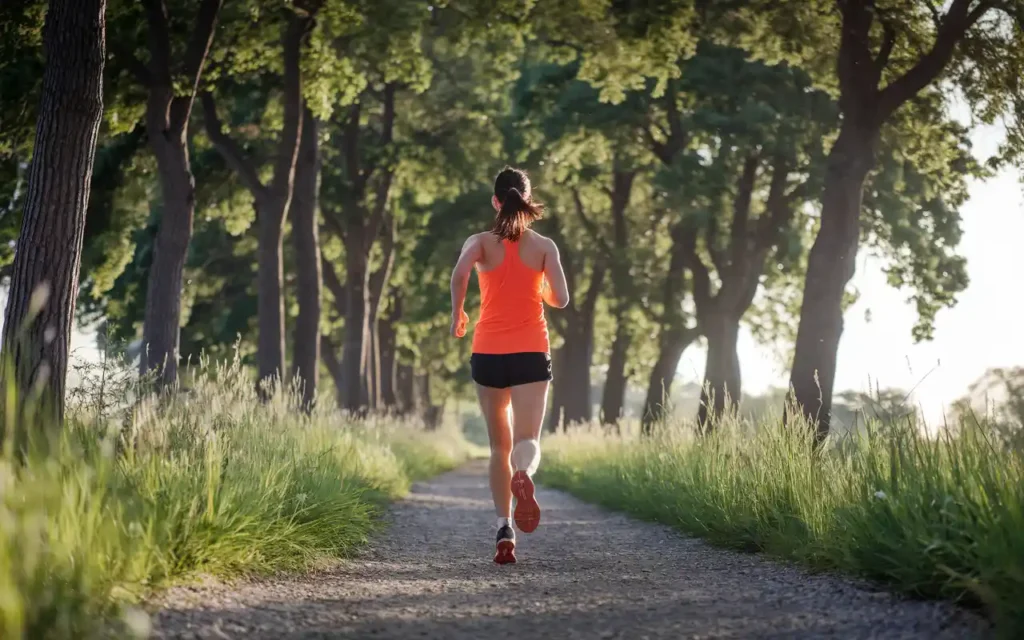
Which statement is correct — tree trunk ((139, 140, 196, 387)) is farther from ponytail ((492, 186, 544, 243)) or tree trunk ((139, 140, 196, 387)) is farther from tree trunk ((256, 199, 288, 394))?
ponytail ((492, 186, 544, 243))

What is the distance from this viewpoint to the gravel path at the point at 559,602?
14.1 ft

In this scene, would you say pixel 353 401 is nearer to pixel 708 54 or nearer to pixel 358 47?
pixel 358 47

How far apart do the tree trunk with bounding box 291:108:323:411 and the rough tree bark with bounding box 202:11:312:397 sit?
3.33ft

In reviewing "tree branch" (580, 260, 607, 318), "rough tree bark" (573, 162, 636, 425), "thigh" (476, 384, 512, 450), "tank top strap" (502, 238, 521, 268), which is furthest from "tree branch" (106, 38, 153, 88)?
"tree branch" (580, 260, 607, 318)

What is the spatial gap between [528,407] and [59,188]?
342 centimetres

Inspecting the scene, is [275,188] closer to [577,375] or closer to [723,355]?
[723,355]

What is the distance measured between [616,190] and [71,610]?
24.4 m

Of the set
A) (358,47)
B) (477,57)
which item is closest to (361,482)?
(358,47)

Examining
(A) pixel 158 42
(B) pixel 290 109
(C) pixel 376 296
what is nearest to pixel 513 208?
(A) pixel 158 42

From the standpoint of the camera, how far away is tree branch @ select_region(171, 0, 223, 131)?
13.2 m

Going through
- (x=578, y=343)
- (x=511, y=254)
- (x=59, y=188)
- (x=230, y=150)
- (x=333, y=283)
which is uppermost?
(x=230, y=150)

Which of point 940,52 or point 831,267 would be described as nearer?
point 940,52

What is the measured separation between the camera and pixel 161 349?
42.5 feet

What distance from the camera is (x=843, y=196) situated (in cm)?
1279
